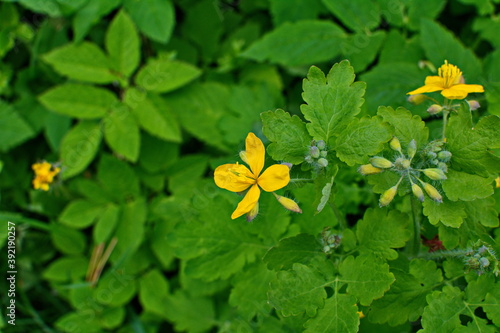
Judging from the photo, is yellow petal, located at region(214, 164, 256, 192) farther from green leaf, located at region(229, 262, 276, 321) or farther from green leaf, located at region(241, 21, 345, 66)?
green leaf, located at region(241, 21, 345, 66)

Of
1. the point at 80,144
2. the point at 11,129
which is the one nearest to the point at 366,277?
the point at 80,144

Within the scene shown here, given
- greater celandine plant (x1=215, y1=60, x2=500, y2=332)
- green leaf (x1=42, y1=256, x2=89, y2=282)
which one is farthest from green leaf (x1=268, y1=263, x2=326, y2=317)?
green leaf (x1=42, y1=256, x2=89, y2=282)

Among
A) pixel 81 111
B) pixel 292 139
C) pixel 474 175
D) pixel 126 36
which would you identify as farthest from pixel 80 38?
pixel 474 175

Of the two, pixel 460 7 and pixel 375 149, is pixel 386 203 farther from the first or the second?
pixel 460 7

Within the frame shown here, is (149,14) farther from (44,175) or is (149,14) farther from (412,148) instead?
(412,148)

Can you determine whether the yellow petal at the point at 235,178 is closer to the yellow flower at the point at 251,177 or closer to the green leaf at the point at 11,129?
the yellow flower at the point at 251,177

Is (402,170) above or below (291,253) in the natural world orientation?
above

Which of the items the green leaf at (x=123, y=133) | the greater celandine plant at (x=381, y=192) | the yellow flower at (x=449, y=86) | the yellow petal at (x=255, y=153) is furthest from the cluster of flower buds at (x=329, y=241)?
the green leaf at (x=123, y=133)
